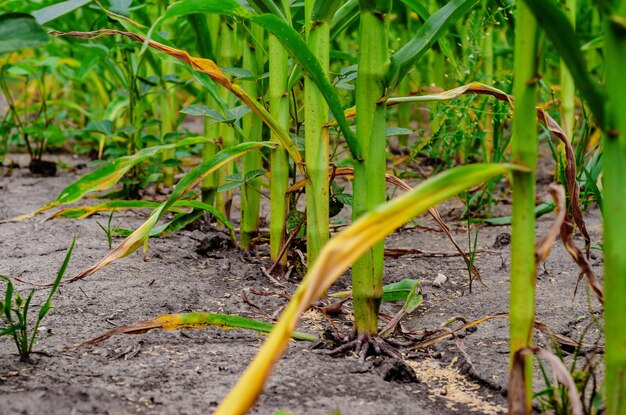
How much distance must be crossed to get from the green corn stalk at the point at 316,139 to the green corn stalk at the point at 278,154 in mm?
161

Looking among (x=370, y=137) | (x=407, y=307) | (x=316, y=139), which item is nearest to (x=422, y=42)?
(x=370, y=137)

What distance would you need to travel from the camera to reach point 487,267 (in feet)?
5.56

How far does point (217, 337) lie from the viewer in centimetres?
121

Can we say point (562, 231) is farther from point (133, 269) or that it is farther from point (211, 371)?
point (133, 269)

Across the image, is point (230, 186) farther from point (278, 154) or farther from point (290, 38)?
point (290, 38)

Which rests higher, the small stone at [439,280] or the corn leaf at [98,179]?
the corn leaf at [98,179]

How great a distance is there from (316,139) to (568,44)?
0.58m

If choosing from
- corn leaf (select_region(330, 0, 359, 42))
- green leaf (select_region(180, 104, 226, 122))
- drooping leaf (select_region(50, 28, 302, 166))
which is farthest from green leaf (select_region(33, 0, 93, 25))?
corn leaf (select_region(330, 0, 359, 42))

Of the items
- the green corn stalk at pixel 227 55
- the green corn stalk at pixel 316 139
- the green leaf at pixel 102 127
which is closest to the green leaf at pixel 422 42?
the green corn stalk at pixel 316 139

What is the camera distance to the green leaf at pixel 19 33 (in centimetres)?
79

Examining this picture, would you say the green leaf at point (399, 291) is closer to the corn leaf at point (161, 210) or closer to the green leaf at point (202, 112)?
the corn leaf at point (161, 210)

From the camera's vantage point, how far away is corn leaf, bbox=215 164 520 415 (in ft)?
2.11

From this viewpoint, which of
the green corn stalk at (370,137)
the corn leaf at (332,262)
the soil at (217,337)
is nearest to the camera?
the corn leaf at (332,262)

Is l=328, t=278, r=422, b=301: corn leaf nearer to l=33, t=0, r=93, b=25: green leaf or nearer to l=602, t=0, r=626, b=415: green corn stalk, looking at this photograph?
l=602, t=0, r=626, b=415: green corn stalk
